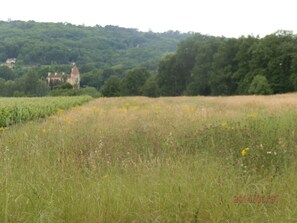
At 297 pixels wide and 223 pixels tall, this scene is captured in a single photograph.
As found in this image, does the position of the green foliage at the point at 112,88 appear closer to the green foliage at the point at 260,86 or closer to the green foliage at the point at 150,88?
the green foliage at the point at 150,88

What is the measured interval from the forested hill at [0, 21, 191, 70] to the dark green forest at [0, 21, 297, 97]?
0.42m

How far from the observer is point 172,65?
59.4 m

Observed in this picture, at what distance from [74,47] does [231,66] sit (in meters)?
110

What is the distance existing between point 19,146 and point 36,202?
2.51 meters

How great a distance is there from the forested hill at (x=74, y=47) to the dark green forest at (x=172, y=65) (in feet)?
1.39

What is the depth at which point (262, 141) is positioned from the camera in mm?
4824

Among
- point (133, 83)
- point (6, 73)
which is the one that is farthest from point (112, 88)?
point (6, 73)

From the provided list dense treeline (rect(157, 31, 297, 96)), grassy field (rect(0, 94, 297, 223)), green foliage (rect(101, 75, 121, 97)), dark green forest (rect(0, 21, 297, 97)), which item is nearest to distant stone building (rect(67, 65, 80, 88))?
dark green forest (rect(0, 21, 297, 97))

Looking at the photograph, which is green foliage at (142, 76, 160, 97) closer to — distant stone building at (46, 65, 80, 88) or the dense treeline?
the dense treeline

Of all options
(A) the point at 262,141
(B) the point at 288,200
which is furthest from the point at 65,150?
(B) the point at 288,200

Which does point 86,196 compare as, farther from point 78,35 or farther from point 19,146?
point 78,35

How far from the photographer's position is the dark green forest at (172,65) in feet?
146

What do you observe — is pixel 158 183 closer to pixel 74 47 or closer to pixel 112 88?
pixel 112 88

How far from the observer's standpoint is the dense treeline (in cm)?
4356
